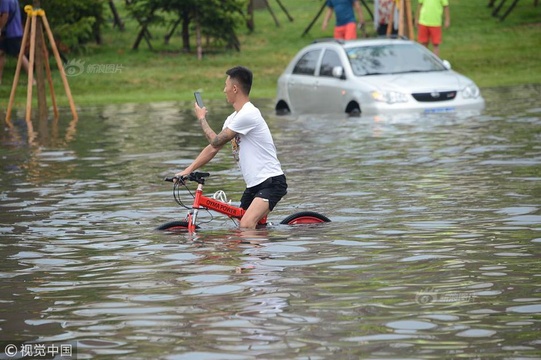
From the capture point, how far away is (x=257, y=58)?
36625 millimetres

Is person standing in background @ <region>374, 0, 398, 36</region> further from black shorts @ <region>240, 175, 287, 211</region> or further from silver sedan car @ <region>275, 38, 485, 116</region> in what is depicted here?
black shorts @ <region>240, 175, 287, 211</region>

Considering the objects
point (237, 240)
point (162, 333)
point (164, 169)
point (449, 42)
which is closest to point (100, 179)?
point (164, 169)

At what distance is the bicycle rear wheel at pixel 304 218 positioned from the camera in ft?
38.7

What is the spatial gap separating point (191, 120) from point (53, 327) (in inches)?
698

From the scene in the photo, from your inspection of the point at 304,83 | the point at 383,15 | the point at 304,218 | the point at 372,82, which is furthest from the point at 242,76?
the point at 383,15

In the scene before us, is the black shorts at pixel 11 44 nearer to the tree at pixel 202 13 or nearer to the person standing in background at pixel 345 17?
the person standing in background at pixel 345 17

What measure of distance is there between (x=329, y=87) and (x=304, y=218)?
12.8 m

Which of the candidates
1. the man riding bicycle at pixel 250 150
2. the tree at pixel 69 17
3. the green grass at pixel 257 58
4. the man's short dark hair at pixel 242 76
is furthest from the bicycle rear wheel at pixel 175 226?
the tree at pixel 69 17

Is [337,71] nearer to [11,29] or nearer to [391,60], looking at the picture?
[391,60]

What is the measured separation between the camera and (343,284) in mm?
8898

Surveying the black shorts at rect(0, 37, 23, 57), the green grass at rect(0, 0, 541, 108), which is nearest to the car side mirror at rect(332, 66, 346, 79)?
the green grass at rect(0, 0, 541, 108)

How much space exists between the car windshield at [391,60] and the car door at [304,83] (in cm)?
100

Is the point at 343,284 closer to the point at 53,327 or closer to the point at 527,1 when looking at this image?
the point at 53,327

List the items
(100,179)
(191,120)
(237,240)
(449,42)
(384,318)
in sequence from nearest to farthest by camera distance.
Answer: (384,318) < (237,240) < (100,179) < (191,120) < (449,42)
